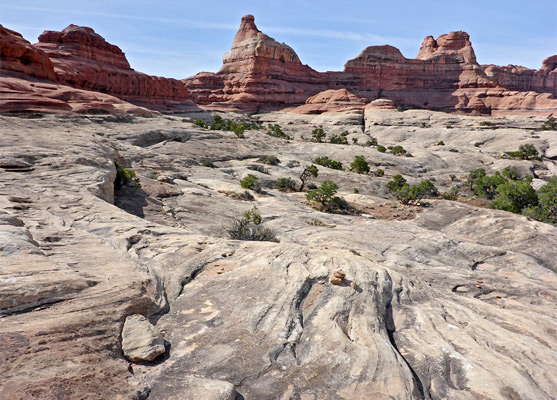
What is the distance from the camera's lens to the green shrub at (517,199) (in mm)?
22859

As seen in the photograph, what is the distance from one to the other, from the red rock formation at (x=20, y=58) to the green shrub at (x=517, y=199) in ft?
186

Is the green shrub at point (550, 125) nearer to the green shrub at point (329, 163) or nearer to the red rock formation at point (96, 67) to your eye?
the green shrub at point (329, 163)

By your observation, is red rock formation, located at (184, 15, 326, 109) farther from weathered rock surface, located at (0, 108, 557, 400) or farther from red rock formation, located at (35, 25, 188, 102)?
weathered rock surface, located at (0, 108, 557, 400)

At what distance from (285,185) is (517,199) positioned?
623 inches

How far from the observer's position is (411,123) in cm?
7006

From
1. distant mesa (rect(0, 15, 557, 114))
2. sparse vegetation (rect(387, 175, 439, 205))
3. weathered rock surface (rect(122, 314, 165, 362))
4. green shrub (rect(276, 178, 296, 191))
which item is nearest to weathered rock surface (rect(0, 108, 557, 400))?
weathered rock surface (rect(122, 314, 165, 362))

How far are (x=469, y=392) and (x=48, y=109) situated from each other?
139 ft

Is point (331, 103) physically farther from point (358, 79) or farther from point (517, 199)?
point (517, 199)

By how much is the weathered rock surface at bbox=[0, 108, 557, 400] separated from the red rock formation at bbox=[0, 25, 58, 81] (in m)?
43.4

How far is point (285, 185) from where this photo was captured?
→ 1039 inches

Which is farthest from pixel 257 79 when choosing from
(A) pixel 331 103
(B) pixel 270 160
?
(B) pixel 270 160

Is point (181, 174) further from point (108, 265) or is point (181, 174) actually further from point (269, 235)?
point (108, 265)

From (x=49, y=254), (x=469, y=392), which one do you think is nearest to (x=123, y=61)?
(x=49, y=254)

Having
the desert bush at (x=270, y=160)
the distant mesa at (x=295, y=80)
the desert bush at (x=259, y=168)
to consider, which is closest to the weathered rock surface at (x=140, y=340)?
the desert bush at (x=259, y=168)
